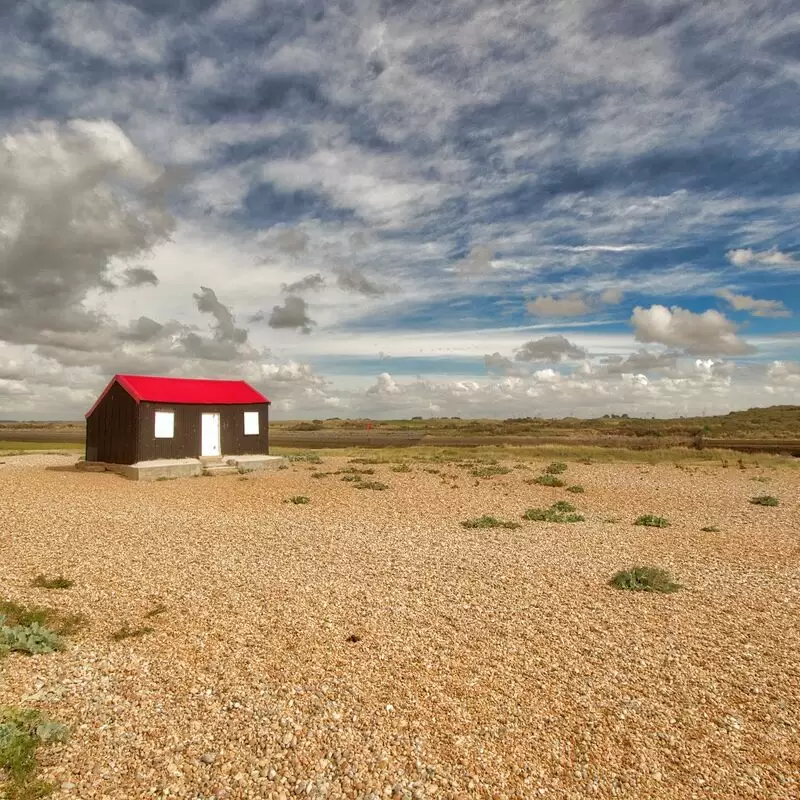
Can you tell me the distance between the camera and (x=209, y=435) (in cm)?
2916

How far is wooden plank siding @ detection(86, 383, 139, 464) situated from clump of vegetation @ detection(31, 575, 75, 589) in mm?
16985

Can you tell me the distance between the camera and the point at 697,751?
5.30 m

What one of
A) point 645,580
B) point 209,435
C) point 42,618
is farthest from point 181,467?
point 645,580

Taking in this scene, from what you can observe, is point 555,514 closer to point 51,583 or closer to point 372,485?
point 372,485

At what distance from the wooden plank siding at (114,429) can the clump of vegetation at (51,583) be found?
1698 cm

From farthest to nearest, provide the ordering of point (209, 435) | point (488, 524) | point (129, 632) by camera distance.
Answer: point (209, 435) < point (488, 524) < point (129, 632)

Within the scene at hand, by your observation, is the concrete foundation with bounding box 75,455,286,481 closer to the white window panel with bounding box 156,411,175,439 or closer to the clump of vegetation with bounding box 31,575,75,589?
the white window panel with bounding box 156,411,175,439

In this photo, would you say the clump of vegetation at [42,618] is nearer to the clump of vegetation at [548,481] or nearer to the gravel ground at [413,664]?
the gravel ground at [413,664]

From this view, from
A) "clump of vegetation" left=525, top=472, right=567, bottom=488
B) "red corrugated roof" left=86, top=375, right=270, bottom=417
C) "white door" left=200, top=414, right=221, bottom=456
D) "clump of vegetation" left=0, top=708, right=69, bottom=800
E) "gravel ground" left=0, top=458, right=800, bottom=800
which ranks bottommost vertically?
"gravel ground" left=0, top=458, right=800, bottom=800

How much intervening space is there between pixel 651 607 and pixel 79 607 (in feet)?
30.3

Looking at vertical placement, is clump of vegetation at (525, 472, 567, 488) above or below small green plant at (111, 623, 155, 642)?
above

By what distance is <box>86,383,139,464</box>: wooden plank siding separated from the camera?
26.6 meters

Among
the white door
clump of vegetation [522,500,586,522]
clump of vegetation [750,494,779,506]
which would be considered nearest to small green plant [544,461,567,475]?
clump of vegetation [750,494,779,506]

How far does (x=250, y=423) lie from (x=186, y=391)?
12.6 ft
